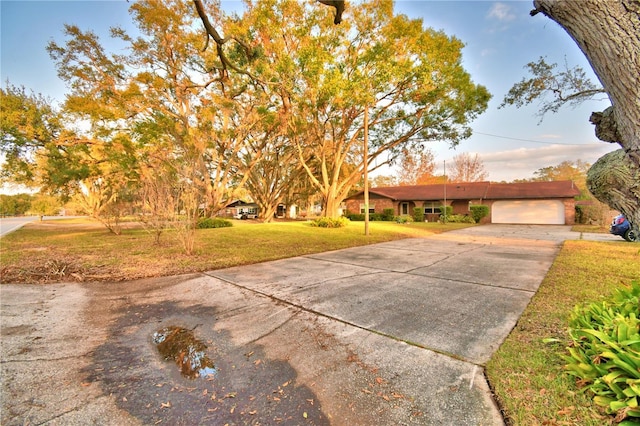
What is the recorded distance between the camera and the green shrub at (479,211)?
2448 centimetres

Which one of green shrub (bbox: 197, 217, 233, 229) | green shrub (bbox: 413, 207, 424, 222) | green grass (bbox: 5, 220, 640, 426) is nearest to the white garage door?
green shrub (bbox: 413, 207, 424, 222)

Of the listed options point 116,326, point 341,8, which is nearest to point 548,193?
point 341,8

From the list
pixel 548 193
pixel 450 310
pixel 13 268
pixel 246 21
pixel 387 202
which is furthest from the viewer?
pixel 387 202

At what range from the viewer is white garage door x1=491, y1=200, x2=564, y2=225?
2308 cm

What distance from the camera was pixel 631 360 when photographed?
190cm

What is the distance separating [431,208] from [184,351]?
2804cm

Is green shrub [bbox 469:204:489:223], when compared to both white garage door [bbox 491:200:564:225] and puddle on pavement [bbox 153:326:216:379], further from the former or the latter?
puddle on pavement [bbox 153:326:216:379]

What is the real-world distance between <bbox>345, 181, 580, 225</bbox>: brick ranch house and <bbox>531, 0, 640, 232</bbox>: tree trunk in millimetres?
25597

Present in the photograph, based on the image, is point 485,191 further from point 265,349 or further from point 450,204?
point 265,349

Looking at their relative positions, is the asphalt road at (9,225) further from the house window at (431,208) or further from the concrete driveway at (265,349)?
the house window at (431,208)

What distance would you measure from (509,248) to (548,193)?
1822 centimetres

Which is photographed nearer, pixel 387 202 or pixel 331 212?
pixel 331 212

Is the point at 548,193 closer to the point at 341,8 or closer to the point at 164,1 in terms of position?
the point at 341,8

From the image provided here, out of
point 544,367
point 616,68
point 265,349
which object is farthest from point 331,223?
point 616,68
